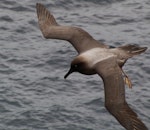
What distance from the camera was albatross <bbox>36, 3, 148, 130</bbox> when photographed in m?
13.1

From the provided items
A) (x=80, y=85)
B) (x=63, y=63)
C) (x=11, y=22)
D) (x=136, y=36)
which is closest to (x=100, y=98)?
(x=80, y=85)

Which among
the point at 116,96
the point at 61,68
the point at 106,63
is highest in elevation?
the point at 106,63

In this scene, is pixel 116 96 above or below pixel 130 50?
below

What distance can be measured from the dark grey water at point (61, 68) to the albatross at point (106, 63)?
3.84 meters

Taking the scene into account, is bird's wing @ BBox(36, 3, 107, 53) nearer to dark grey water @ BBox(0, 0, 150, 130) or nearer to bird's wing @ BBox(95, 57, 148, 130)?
bird's wing @ BBox(95, 57, 148, 130)

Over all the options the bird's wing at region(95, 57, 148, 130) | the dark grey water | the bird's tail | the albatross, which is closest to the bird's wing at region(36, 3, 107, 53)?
the albatross

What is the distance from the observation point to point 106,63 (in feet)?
46.7

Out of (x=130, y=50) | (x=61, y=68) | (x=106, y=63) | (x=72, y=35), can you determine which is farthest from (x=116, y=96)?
(x=61, y=68)

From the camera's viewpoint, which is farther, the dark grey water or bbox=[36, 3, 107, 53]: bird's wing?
the dark grey water

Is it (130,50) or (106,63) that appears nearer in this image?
(106,63)

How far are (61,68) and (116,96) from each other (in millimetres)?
8437

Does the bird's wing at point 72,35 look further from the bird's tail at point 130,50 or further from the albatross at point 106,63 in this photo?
the bird's tail at point 130,50

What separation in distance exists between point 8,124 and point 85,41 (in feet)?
14.4

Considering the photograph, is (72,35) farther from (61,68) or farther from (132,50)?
(61,68)
